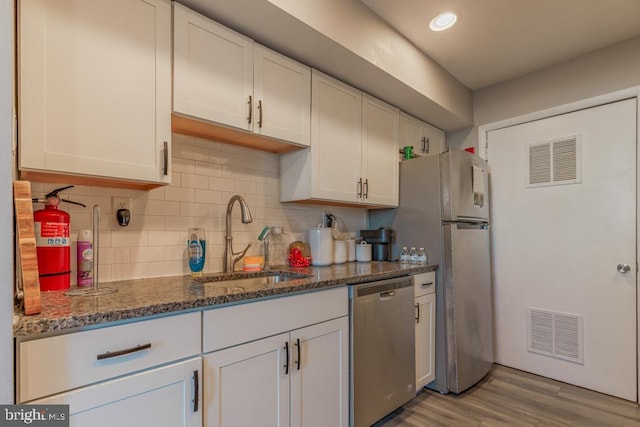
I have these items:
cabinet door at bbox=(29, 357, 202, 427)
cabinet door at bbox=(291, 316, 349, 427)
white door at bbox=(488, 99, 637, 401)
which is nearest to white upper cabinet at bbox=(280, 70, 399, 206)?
cabinet door at bbox=(291, 316, 349, 427)

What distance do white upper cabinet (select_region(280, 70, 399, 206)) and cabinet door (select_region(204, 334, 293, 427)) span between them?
993 mm

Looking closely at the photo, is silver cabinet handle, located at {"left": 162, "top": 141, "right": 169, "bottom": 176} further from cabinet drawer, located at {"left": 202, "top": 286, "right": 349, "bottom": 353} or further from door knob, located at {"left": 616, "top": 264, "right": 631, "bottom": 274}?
door knob, located at {"left": 616, "top": 264, "right": 631, "bottom": 274}

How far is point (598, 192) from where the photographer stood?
236 centimetres

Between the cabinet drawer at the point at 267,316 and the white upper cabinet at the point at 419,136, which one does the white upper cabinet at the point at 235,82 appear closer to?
the cabinet drawer at the point at 267,316

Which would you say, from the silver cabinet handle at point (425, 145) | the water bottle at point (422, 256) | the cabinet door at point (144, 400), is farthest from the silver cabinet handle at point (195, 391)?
the silver cabinet handle at point (425, 145)

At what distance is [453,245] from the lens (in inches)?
90.1

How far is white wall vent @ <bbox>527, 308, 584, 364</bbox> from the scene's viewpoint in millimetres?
2424

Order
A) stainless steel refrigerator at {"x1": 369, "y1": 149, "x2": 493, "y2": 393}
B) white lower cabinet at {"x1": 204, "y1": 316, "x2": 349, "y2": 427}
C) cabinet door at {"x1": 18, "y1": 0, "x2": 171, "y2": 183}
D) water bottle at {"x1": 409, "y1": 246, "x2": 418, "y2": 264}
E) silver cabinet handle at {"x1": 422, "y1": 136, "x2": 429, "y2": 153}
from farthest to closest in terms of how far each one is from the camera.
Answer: silver cabinet handle at {"x1": 422, "y1": 136, "x2": 429, "y2": 153} < water bottle at {"x1": 409, "y1": 246, "x2": 418, "y2": 264} < stainless steel refrigerator at {"x1": 369, "y1": 149, "x2": 493, "y2": 393} < white lower cabinet at {"x1": 204, "y1": 316, "x2": 349, "y2": 427} < cabinet door at {"x1": 18, "y1": 0, "x2": 171, "y2": 183}

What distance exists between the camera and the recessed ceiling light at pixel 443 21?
6.56 ft

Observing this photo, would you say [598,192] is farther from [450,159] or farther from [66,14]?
[66,14]

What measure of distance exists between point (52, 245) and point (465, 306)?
2.42 m

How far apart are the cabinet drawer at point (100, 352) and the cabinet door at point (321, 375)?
514 millimetres

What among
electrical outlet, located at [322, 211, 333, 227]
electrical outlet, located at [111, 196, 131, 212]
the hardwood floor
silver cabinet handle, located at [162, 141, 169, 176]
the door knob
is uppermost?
silver cabinet handle, located at [162, 141, 169, 176]

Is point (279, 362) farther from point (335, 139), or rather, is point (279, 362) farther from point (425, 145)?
point (425, 145)
